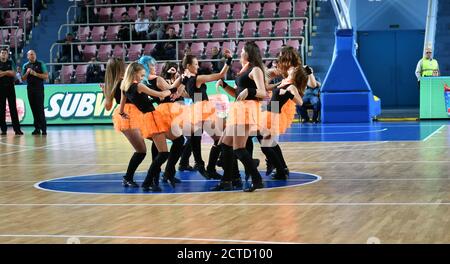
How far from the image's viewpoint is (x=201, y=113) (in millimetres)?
12875

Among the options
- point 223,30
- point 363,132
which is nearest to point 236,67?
point 223,30

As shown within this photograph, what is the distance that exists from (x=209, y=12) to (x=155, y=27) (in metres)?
1.93

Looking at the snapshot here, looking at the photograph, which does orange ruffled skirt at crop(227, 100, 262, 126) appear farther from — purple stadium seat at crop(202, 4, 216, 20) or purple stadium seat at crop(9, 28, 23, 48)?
purple stadium seat at crop(9, 28, 23, 48)

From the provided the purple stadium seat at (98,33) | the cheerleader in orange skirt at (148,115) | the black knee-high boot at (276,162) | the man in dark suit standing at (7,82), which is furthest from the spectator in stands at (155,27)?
the cheerleader in orange skirt at (148,115)

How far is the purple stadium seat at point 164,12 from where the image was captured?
3094cm

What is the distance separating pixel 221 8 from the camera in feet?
99.9

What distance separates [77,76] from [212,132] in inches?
657

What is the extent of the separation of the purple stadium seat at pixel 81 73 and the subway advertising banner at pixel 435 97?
402 inches

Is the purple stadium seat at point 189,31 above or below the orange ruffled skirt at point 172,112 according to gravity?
above

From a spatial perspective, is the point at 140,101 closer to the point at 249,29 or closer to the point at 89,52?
the point at 249,29

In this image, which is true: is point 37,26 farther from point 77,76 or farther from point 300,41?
point 300,41

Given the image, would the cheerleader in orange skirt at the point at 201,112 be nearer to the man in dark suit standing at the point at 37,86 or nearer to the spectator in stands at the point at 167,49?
the man in dark suit standing at the point at 37,86

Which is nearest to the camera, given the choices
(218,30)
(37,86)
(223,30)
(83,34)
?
(37,86)

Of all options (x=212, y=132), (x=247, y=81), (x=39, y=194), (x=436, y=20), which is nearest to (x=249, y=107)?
(x=247, y=81)
